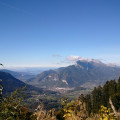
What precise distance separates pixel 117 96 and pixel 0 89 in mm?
58003

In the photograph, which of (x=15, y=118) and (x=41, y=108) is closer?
(x=15, y=118)

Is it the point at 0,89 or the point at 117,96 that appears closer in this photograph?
the point at 0,89

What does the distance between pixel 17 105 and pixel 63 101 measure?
78.6 inches

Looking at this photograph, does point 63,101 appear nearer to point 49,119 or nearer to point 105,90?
point 49,119

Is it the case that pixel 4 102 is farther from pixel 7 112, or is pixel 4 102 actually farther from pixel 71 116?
pixel 71 116

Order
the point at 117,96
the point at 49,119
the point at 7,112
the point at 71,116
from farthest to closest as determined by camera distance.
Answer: the point at 117,96
the point at 71,116
the point at 49,119
the point at 7,112

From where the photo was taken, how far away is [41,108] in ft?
12.4

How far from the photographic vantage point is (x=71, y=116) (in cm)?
388

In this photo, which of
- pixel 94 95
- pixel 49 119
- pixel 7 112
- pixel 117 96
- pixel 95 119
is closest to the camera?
pixel 7 112

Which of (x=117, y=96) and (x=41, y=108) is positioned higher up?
(x=41, y=108)

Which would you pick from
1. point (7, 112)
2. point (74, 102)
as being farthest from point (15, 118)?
point (74, 102)

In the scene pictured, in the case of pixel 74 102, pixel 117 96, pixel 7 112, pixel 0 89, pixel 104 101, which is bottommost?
pixel 104 101

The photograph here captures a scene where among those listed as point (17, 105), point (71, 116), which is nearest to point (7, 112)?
point (17, 105)

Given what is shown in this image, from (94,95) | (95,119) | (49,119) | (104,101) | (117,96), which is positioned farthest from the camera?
(94,95)
